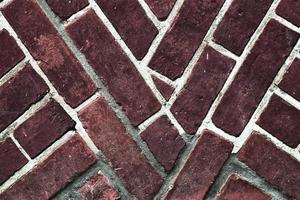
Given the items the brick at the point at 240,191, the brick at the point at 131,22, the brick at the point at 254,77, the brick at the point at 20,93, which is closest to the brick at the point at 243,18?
the brick at the point at 254,77

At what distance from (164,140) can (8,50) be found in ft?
1.22

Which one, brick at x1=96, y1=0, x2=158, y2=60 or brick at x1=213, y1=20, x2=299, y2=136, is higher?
brick at x1=96, y1=0, x2=158, y2=60

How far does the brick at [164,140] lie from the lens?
1.08 m

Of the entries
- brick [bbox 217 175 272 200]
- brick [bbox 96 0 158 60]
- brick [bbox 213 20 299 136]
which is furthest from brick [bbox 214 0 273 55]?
brick [bbox 217 175 272 200]

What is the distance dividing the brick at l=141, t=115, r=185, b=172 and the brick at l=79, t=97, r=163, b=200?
3cm

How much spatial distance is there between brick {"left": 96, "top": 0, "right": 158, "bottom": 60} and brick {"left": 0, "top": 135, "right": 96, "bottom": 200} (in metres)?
0.23

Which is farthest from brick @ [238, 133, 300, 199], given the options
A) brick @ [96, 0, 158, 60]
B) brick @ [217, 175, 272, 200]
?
brick @ [96, 0, 158, 60]

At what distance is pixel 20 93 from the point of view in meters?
1.06

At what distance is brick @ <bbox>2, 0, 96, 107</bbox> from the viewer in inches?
41.1

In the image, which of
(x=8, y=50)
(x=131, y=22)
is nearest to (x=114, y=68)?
(x=131, y=22)

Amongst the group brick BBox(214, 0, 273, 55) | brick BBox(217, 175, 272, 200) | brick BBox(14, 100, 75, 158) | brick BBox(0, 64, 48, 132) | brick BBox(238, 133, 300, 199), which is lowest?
brick BBox(217, 175, 272, 200)

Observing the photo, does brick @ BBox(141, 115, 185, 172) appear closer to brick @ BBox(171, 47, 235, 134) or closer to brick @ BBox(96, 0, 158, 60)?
brick @ BBox(171, 47, 235, 134)

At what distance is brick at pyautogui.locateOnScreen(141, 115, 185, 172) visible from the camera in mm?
1083

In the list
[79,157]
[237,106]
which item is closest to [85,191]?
[79,157]
